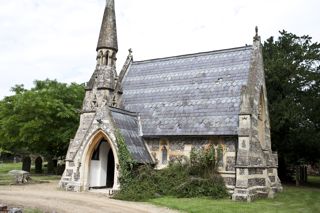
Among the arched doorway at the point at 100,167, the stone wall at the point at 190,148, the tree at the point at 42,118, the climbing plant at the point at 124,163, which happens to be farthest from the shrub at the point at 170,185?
the tree at the point at 42,118

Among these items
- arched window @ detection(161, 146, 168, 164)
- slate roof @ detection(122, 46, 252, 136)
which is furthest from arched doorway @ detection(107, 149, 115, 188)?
arched window @ detection(161, 146, 168, 164)

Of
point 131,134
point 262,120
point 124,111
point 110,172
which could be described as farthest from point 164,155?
point 262,120

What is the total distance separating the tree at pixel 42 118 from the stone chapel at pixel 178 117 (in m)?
8.73

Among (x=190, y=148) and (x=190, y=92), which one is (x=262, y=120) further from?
(x=190, y=148)

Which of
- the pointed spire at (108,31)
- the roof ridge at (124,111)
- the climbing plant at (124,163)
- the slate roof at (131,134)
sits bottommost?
the climbing plant at (124,163)

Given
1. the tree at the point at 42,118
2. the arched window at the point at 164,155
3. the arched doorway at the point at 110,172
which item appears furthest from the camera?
the tree at the point at 42,118

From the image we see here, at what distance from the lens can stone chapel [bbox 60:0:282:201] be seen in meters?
18.8

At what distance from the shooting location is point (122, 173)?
18.4 m

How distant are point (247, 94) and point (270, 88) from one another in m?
16.8

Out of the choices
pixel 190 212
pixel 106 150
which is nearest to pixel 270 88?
pixel 106 150

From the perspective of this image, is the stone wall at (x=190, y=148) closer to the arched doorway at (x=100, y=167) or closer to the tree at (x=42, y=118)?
the arched doorway at (x=100, y=167)

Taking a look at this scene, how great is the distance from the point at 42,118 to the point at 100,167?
11.5 meters

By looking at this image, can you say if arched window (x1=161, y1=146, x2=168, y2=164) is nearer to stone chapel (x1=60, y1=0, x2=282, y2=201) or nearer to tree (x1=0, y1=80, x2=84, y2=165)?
stone chapel (x1=60, y1=0, x2=282, y2=201)

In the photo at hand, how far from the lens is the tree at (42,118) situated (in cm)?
3048
